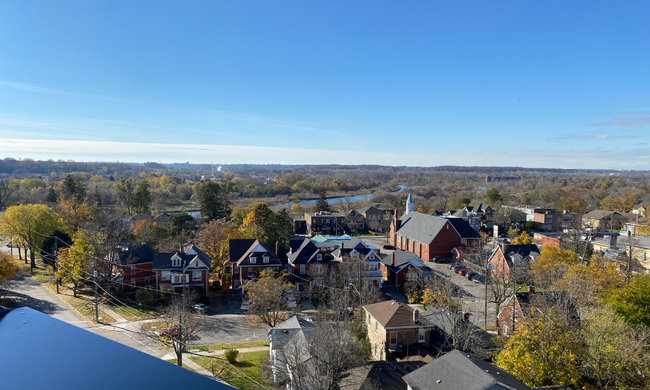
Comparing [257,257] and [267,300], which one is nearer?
[267,300]

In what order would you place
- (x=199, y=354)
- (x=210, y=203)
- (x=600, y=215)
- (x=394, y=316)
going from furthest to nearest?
1. (x=600, y=215)
2. (x=210, y=203)
3. (x=199, y=354)
4. (x=394, y=316)

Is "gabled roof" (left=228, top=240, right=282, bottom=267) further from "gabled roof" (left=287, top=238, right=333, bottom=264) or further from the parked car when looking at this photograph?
the parked car

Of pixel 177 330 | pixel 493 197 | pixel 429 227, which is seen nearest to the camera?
pixel 177 330

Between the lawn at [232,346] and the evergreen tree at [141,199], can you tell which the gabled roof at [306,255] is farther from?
the evergreen tree at [141,199]

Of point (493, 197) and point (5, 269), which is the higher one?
point (493, 197)

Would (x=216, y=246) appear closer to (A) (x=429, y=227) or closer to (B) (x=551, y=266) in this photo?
(A) (x=429, y=227)

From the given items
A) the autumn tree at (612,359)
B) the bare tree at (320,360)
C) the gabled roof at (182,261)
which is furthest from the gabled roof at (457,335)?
the gabled roof at (182,261)

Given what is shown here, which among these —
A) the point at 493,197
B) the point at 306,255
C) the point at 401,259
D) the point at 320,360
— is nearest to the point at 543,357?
the point at 320,360

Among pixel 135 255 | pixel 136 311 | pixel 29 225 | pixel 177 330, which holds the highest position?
pixel 29 225

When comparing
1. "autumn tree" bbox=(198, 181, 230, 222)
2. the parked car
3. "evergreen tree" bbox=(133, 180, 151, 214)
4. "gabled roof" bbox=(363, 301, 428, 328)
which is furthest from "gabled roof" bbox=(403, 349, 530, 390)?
"evergreen tree" bbox=(133, 180, 151, 214)
